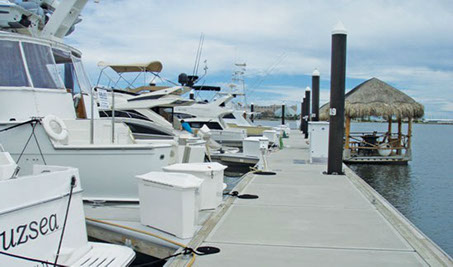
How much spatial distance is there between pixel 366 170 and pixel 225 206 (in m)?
12.8

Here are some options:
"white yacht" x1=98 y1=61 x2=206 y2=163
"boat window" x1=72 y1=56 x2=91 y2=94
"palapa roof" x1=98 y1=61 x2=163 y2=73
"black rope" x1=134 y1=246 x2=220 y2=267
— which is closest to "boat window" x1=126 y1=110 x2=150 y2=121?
"white yacht" x1=98 y1=61 x2=206 y2=163

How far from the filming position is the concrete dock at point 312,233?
4.65 m

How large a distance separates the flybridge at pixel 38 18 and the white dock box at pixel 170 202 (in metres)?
4.94

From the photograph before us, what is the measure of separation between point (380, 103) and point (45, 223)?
19.2 metres

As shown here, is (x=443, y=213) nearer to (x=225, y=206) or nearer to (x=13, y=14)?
(x=225, y=206)

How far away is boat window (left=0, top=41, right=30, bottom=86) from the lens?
25.3 ft

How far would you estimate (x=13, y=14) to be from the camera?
8.83m

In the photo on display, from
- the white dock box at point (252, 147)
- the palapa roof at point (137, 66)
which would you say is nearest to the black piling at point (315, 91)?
the white dock box at point (252, 147)

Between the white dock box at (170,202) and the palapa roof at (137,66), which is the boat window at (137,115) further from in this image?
the white dock box at (170,202)

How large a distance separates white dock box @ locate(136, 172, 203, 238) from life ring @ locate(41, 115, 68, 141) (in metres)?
2.31

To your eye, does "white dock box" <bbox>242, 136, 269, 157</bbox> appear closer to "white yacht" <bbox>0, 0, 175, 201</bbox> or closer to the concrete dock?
the concrete dock

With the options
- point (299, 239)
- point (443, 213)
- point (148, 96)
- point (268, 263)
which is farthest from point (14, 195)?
point (148, 96)

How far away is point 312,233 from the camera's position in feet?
18.6

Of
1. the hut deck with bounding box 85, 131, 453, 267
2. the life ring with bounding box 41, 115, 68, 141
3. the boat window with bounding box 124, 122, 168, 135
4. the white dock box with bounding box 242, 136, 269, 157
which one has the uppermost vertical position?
the life ring with bounding box 41, 115, 68, 141
